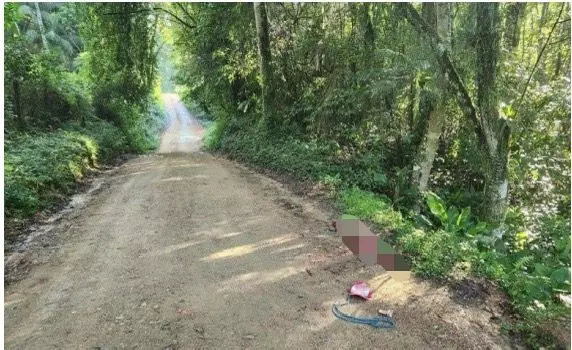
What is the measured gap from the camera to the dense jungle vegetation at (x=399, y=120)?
7422mm

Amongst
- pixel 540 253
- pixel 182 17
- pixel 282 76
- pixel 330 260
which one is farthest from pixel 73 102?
pixel 540 253

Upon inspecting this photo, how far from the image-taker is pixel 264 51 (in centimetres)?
1374

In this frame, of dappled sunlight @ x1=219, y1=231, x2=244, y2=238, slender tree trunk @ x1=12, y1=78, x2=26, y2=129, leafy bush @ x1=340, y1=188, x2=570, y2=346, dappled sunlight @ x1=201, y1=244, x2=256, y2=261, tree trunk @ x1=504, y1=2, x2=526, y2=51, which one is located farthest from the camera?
slender tree trunk @ x1=12, y1=78, x2=26, y2=129

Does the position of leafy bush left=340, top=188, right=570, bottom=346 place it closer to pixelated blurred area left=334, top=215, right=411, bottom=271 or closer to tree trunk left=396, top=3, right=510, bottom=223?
pixelated blurred area left=334, top=215, right=411, bottom=271

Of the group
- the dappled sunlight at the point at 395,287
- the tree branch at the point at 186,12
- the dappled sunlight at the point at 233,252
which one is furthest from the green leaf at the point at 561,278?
the tree branch at the point at 186,12

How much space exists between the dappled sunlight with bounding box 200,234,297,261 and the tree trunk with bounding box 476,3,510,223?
4025 millimetres

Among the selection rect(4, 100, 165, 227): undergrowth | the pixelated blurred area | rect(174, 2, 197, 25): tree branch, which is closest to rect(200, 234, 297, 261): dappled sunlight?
the pixelated blurred area

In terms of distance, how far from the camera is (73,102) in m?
18.1

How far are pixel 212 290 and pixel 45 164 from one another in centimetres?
720

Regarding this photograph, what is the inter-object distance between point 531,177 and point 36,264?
10096mm

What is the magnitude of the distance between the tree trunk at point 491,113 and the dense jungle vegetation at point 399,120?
0.9 inches

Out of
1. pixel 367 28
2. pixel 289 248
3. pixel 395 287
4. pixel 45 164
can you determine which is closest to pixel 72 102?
pixel 45 164

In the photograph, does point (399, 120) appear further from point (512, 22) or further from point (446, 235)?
point (446, 235)

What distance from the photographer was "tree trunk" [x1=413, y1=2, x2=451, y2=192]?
8560 mm
